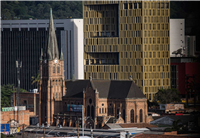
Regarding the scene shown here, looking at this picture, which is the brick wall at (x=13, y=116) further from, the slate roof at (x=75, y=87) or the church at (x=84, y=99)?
the slate roof at (x=75, y=87)

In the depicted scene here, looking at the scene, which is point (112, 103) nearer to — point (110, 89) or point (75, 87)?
point (110, 89)

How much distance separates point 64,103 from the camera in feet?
531

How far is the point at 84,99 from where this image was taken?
154000mm

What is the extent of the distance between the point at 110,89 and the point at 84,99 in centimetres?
955

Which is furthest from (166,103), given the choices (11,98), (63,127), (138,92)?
(11,98)

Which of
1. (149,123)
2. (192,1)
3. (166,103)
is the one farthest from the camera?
(166,103)

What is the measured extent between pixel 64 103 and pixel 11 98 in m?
41.7

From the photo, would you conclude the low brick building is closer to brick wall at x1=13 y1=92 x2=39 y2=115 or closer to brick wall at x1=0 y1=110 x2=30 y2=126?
brick wall at x1=0 y1=110 x2=30 y2=126

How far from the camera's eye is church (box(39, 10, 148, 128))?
5994 inches

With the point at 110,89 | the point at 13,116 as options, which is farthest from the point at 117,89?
the point at 13,116

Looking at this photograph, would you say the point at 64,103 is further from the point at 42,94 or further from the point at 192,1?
the point at 192,1

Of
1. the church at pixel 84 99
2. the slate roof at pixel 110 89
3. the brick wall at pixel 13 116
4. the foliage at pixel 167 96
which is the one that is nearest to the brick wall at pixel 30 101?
the brick wall at pixel 13 116

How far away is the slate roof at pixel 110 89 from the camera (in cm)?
15438

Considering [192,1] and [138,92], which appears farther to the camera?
[138,92]
